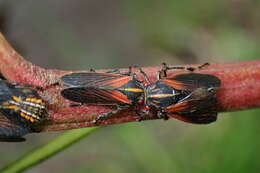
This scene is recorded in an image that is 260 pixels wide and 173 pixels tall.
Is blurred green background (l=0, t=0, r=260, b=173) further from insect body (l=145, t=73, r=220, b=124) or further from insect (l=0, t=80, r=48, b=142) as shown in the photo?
insect (l=0, t=80, r=48, b=142)

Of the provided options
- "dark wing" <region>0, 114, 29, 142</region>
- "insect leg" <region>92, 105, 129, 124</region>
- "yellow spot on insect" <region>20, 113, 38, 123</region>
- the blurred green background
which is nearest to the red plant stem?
"insect leg" <region>92, 105, 129, 124</region>

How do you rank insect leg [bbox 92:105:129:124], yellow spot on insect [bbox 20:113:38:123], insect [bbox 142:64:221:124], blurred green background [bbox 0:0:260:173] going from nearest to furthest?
insect leg [bbox 92:105:129:124], yellow spot on insect [bbox 20:113:38:123], insect [bbox 142:64:221:124], blurred green background [bbox 0:0:260:173]

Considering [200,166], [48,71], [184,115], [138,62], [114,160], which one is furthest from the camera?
[138,62]

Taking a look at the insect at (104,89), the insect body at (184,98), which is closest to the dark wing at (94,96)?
the insect at (104,89)

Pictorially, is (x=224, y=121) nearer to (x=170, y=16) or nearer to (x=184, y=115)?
(x=170, y=16)

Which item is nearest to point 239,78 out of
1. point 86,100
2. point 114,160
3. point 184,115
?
point 184,115

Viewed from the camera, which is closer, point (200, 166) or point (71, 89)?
point (71, 89)
